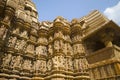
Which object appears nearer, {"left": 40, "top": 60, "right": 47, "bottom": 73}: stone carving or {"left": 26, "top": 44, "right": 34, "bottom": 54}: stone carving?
{"left": 40, "top": 60, "right": 47, "bottom": 73}: stone carving

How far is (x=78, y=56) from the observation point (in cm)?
1237

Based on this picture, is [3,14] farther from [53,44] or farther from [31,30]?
[53,44]

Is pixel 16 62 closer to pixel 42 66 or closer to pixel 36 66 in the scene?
pixel 36 66

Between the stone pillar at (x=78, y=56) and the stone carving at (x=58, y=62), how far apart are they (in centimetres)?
161

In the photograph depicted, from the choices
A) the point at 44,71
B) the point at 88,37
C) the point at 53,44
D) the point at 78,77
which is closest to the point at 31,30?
the point at 53,44

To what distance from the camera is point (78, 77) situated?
36.2 feet

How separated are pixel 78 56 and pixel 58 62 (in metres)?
2.57

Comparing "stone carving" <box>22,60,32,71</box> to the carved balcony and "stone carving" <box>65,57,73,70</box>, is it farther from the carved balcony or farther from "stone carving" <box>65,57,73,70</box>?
the carved balcony

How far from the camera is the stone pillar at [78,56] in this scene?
11.3 meters

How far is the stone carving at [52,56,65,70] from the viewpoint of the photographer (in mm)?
10816

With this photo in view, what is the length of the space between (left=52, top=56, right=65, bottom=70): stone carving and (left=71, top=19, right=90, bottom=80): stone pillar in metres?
1.61

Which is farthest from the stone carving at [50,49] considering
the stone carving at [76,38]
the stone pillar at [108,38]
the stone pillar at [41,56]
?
the stone pillar at [108,38]

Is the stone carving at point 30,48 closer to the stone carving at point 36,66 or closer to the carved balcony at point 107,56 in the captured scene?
the stone carving at point 36,66

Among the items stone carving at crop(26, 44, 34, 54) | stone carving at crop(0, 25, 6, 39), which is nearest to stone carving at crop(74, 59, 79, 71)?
stone carving at crop(26, 44, 34, 54)
